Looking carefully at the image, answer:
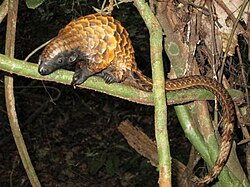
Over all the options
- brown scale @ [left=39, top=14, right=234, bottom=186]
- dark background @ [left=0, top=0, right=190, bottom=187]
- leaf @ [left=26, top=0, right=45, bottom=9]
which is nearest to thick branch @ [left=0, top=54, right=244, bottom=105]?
brown scale @ [left=39, top=14, right=234, bottom=186]

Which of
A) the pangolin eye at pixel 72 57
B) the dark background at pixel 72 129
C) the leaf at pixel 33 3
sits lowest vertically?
the dark background at pixel 72 129

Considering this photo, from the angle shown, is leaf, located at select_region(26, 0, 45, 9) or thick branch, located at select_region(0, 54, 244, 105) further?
leaf, located at select_region(26, 0, 45, 9)

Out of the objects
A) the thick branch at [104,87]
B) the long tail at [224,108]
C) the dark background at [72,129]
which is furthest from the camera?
the dark background at [72,129]

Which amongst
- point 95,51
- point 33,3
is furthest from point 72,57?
point 33,3

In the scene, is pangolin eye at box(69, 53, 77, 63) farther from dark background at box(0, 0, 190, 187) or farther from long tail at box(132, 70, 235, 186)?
dark background at box(0, 0, 190, 187)

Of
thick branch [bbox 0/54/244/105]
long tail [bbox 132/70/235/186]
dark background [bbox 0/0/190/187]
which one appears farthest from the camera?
dark background [bbox 0/0/190/187]

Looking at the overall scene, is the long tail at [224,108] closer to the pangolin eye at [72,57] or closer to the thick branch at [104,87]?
the thick branch at [104,87]

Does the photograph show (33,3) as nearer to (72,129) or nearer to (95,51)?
(95,51)

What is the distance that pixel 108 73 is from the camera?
1.07 m

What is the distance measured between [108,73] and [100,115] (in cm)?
336

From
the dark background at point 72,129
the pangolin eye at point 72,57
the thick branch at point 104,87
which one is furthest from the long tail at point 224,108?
the dark background at point 72,129

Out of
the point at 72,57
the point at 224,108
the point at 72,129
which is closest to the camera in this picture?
the point at 72,57

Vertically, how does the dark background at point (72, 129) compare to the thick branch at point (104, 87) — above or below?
below

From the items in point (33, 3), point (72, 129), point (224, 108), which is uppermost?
point (33, 3)
